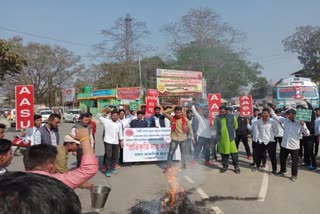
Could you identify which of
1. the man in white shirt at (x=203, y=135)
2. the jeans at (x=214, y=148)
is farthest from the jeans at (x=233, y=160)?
the jeans at (x=214, y=148)

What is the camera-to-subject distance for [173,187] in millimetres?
7062

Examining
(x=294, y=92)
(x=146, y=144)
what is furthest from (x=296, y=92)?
(x=146, y=144)

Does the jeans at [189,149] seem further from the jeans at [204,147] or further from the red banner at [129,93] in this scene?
the red banner at [129,93]

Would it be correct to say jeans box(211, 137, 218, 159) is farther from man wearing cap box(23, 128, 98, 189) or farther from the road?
man wearing cap box(23, 128, 98, 189)

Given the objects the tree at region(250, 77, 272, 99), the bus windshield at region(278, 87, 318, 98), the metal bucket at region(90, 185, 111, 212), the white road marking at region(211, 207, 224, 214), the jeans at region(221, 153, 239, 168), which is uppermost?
the tree at region(250, 77, 272, 99)

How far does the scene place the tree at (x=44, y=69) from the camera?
4653cm

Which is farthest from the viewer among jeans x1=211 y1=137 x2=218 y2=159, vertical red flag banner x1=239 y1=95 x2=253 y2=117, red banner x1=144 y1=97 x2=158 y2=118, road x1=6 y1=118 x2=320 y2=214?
red banner x1=144 y1=97 x2=158 y2=118

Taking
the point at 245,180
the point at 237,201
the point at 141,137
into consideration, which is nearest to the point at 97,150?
the point at 141,137

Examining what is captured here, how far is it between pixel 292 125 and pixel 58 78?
46148mm

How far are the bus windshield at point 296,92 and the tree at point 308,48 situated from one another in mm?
32789

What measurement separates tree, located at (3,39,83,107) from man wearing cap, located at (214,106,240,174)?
1605 inches

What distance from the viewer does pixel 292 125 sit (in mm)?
8195

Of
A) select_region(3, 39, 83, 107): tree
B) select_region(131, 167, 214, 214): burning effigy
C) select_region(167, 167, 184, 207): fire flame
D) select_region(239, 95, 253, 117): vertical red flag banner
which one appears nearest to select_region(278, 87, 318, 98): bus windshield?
select_region(239, 95, 253, 117): vertical red flag banner

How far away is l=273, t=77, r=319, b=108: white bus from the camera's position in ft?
72.4
